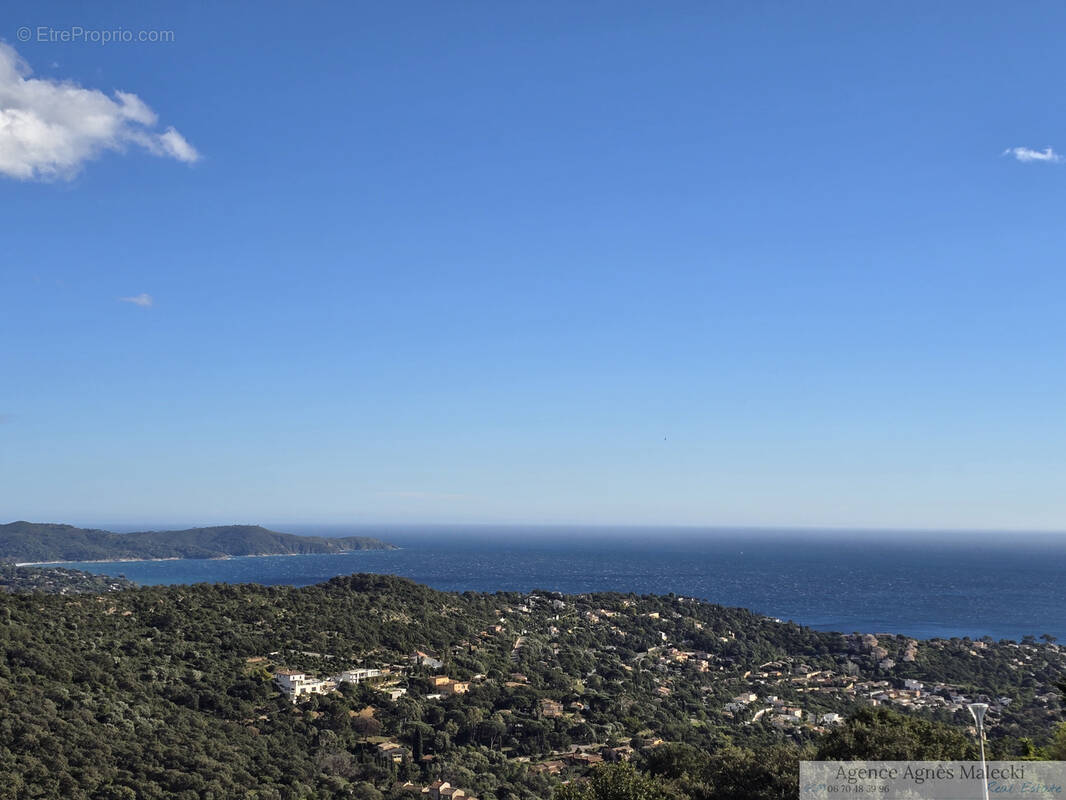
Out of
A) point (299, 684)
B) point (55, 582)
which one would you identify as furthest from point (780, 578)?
point (299, 684)

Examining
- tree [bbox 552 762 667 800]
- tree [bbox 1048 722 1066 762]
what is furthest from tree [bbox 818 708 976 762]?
tree [bbox 552 762 667 800]

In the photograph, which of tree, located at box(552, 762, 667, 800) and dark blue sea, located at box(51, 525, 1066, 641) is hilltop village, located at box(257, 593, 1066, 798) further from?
dark blue sea, located at box(51, 525, 1066, 641)

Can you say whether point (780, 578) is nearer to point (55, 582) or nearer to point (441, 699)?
point (441, 699)

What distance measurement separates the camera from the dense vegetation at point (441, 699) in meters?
20.5

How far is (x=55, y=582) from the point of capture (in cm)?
10100

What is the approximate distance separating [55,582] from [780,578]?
4216 inches

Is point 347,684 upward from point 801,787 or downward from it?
downward

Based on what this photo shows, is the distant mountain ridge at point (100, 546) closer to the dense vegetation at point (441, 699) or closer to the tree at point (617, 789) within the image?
the dense vegetation at point (441, 699)

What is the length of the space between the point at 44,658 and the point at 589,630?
108ft

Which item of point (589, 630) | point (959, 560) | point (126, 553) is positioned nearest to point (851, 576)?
point (959, 560)

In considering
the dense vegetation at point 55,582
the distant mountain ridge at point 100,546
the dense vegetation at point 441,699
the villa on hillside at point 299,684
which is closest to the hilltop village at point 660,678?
the villa on hillside at point 299,684

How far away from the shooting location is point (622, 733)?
33750 mm

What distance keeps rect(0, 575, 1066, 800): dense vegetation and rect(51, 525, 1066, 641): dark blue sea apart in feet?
95.1

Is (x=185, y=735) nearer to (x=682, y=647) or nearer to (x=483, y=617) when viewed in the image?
(x=483, y=617)
